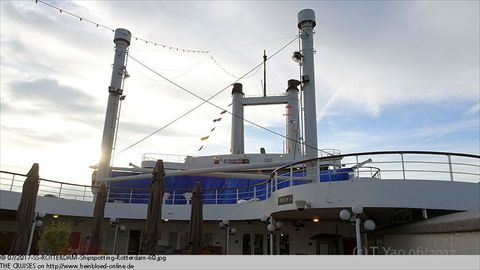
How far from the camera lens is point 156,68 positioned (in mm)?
18734

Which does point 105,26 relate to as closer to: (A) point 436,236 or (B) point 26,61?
(B) point 26,61

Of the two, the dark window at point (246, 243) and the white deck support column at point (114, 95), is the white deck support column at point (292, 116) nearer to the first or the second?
the dark window at point (246, 243)

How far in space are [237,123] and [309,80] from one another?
29.2 feet

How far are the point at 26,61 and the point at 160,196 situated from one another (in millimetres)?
6587

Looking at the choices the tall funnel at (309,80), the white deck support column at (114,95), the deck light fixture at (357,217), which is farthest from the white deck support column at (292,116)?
the deck light fixture at (357,217)

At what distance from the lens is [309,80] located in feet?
56.0

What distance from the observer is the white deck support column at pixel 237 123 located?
80.2ft

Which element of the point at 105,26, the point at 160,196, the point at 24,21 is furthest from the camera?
the point at 105,26

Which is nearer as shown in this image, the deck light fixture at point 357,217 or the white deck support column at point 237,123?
the deck light fixture at point 357,217

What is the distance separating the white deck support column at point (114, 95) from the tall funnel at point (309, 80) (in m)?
10.2

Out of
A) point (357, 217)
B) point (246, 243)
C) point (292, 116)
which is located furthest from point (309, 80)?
point (357, 217)

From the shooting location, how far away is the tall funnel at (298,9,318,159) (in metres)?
16.6

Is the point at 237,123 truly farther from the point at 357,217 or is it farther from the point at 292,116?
the point at 357,217

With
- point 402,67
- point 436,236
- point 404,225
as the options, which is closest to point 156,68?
point 402,67
